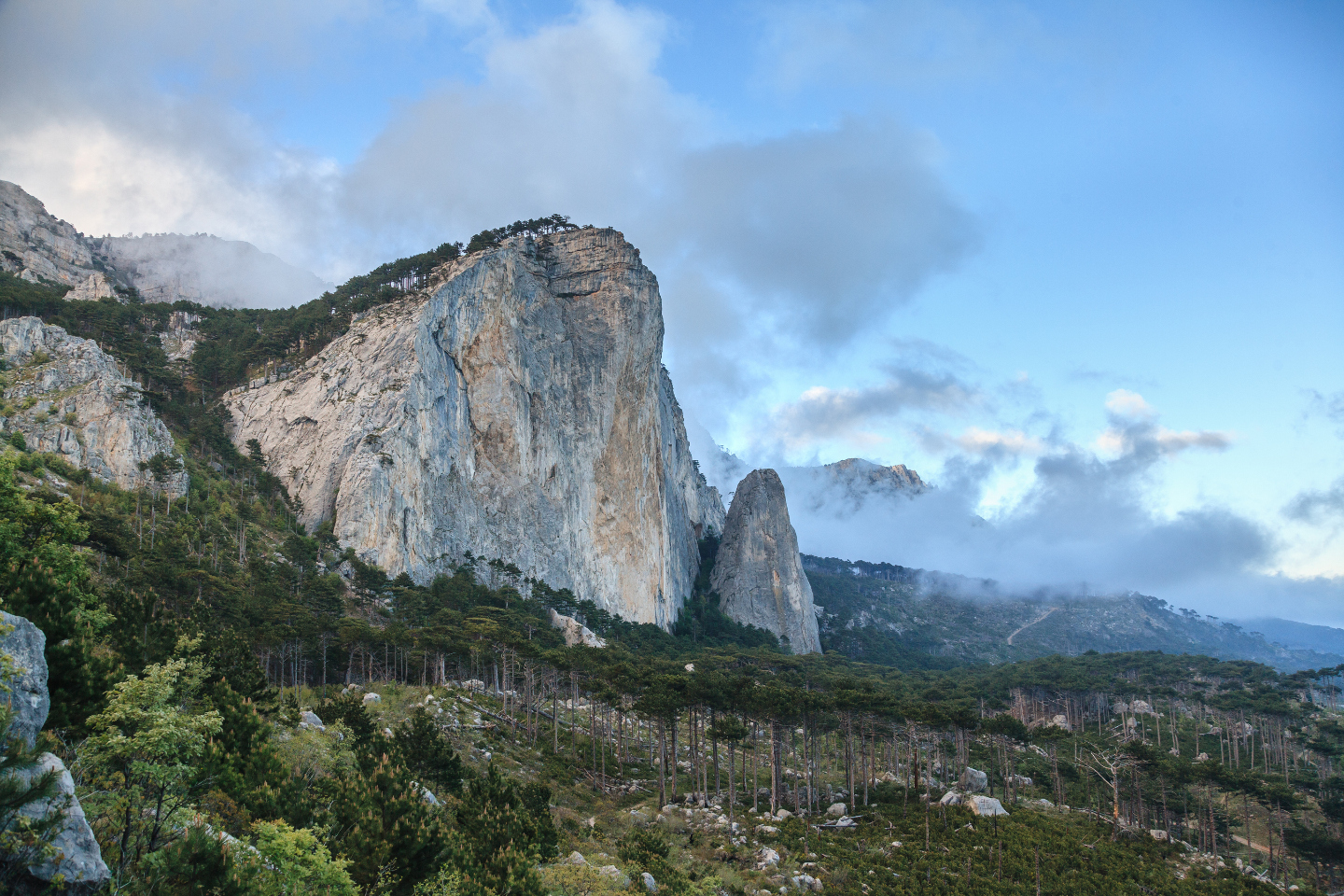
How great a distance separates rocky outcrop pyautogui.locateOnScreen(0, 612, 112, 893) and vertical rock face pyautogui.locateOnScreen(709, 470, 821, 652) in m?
140

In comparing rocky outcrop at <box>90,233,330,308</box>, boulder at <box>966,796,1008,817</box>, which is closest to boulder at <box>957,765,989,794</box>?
boulder at <box>966,796,1008,817</box>

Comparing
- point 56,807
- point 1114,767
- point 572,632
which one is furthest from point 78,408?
point 1114,767

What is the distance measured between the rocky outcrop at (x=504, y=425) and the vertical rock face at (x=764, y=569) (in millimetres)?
20975

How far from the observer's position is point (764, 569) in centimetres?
15050

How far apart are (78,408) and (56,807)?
7751 cm

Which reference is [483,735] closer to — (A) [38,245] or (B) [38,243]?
(A) [38,245]

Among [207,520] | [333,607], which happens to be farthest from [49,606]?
[207,520]

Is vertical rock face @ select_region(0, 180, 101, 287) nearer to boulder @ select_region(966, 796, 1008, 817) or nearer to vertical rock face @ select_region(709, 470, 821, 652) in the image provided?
vertical rock face @ select_region(709, 470, 821, 652)

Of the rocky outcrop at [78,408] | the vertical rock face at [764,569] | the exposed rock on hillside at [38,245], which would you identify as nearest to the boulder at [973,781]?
the rocky outcrop at [78,408]

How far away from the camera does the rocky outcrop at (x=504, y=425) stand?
8212 cm

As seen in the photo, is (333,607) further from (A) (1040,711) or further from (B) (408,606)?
(A) (1040,711)

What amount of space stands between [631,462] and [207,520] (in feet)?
208

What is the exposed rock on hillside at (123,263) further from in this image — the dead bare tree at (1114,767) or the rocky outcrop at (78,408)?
the dead bare tree at (1114,767)

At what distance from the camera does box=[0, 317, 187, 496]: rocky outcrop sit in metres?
64.4
